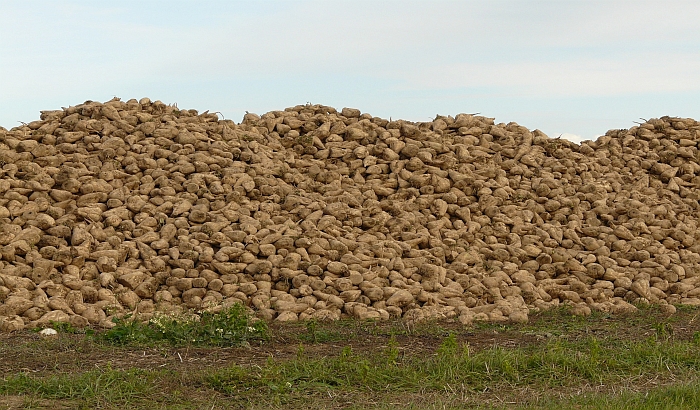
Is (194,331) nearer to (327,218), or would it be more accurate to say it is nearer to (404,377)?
(404,377)

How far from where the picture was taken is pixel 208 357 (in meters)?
6.50

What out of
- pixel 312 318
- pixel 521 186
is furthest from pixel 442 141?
pixel 312 318

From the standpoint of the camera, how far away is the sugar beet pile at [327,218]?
8.66m

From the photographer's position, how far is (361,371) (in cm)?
589

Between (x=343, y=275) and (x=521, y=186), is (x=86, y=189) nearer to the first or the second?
(x=343, y=275)

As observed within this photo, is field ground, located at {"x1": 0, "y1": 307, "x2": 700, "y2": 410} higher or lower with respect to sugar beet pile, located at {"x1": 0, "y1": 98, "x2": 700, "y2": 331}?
lower

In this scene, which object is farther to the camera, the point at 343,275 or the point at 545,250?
the point at 545,250

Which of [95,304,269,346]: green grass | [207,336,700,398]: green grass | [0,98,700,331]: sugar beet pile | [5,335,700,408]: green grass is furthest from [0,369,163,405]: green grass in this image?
[0,98,700,331]: sugar beet pile

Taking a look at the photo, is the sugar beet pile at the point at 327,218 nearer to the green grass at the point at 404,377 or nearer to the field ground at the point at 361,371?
the field ground at the point at 361,371

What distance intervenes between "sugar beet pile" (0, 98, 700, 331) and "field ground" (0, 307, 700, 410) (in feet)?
3.25

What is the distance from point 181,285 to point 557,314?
3.92 metres

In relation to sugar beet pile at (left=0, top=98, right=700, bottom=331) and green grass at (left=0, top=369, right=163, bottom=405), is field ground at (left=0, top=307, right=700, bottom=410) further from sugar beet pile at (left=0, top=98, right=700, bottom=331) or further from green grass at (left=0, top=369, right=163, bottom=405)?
sugar beet pile at (left=0, top=98, right=700, bottom=331)

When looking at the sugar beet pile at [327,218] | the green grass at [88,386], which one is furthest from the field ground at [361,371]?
the sugar beet pile at [327,218]

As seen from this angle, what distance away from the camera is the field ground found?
542 cm
